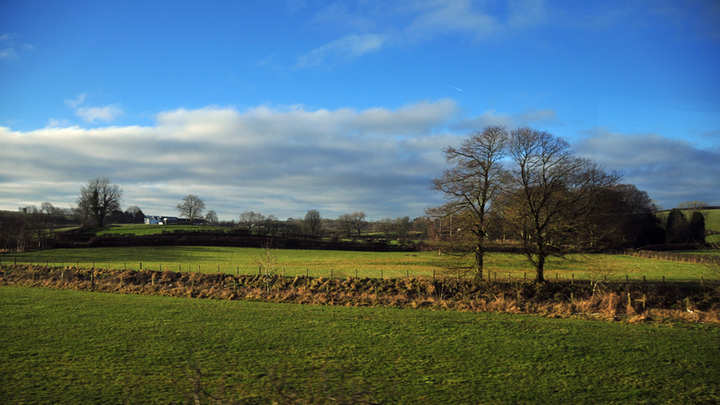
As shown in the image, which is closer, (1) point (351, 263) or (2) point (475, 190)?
(2) point (475, 190)

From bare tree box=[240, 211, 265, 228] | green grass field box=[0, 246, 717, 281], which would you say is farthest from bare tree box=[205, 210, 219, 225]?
green grass field box=[0, 246, 717, 281]

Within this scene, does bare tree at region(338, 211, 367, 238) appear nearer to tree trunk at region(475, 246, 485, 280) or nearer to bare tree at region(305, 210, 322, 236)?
bare tree at region(305, 210, 322, 236)

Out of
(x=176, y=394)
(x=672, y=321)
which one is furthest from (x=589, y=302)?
(x=176, y=394)

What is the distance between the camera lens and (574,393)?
28.3 feet

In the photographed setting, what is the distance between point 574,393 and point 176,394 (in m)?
8.39

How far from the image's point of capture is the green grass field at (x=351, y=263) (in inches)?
1391

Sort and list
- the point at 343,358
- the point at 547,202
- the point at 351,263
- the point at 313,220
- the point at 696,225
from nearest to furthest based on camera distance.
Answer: the point at 343,358, the point at 547,202, the point at 351,263, the point at 696,225, the point at 313,220

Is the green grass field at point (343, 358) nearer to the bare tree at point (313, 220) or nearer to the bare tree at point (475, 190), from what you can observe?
the bare tree at point (475, 190)

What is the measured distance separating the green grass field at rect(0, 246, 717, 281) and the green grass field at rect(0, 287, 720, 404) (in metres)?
14.7

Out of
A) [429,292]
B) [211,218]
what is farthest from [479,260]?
[211,218]

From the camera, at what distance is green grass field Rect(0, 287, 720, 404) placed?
8312 millimetres

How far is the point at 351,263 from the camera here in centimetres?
4966

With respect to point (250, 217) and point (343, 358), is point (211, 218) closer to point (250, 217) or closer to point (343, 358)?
point (250, 217)

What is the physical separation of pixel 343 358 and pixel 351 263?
38601mm
